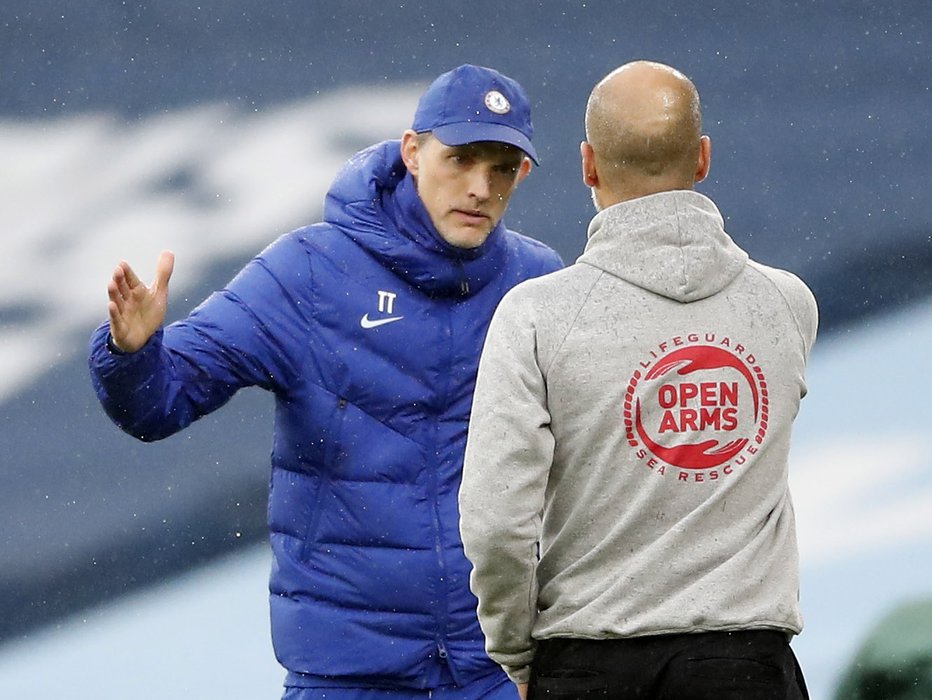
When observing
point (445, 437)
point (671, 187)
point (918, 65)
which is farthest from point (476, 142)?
point (918, 65)

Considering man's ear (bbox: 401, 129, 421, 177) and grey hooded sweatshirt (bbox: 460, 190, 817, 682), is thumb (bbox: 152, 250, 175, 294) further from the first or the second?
grey hooded sweatshirt (bbox: 460, 190, 817, 682)

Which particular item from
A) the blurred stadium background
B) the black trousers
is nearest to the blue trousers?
the black trousers

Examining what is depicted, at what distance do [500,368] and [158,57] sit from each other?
8.26ft

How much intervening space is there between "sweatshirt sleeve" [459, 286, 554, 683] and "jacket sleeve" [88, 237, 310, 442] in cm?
82

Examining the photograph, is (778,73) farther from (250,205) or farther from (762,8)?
(250,205)

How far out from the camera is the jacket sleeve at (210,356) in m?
2.97

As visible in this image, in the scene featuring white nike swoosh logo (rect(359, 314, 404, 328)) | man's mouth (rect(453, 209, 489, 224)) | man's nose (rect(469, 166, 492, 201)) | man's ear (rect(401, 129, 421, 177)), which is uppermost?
man's ear (rect(401, 129, 421, 177))

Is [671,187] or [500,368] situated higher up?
[671,187]

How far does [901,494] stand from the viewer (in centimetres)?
457

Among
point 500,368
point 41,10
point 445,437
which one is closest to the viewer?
point 500,368

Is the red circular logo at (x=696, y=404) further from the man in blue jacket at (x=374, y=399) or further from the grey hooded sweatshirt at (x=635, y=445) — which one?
the man in blue jacket at (x=374, y=399)

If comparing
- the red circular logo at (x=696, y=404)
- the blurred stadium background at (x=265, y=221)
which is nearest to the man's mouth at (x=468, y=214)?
the red circular logo at (x=696, y=404)

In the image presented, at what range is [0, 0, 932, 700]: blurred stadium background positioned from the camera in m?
4.53

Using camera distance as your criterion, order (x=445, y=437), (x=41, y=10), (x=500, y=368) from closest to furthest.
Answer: (x=500, y=368) < (x=445, y=437) < (x=41, y=10)
